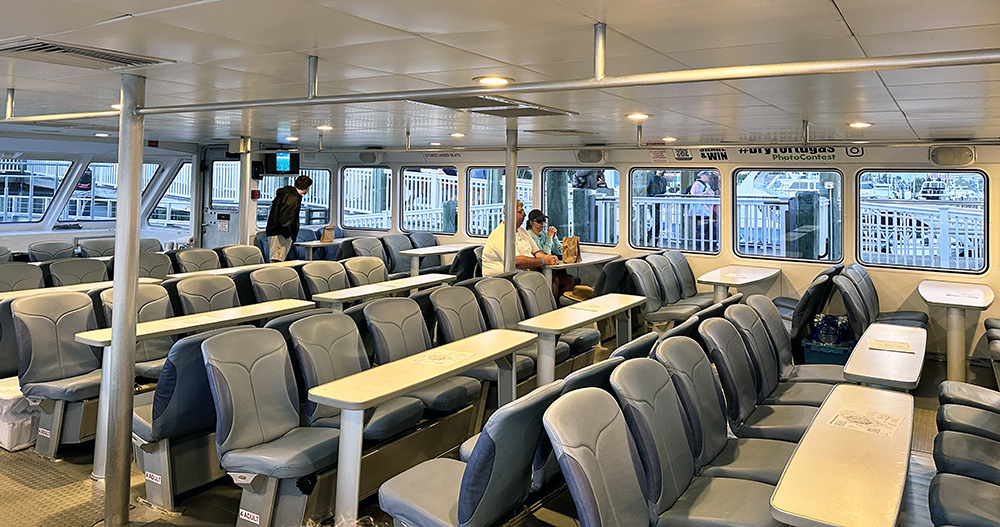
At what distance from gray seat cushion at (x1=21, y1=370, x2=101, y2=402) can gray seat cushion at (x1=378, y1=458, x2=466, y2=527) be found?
2.49 metres

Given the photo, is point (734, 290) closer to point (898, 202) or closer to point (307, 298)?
point (898, 202)

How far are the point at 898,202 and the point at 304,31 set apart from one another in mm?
7193

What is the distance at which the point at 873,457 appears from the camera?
2443 millimetres

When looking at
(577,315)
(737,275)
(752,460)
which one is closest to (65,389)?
(577,315)

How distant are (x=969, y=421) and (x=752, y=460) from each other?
123 centimetres

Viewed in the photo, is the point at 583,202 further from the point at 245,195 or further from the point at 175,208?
the point at 175,208

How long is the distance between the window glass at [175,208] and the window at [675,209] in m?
8.10

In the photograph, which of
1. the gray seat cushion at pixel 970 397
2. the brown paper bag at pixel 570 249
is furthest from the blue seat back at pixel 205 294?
the gray seat cushion at pixel 970 397

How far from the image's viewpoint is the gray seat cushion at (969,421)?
3.36 m

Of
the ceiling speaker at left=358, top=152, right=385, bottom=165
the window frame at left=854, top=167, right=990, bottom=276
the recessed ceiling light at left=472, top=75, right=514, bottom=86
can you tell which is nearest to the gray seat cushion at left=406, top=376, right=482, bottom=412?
the recessed ceiling light at left=472, top=75, right=514, bottom=86

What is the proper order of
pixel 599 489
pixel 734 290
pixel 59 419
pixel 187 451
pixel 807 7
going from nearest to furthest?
1. pixel 599 489
2. pixel 807 7
3. pixel 187 451
4. pixel 59 419
5. pixel 734 290

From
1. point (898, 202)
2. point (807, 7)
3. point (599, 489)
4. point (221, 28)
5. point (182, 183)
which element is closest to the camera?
point (599, 489)

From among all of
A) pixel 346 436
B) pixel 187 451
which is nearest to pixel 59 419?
pixel 187 451

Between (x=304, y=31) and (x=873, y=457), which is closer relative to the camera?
(x=873, y=457)
